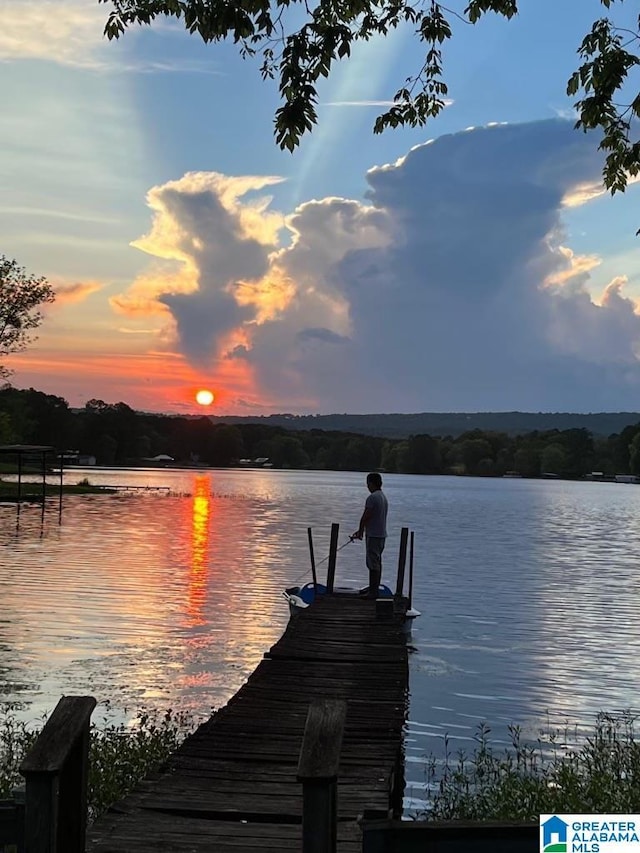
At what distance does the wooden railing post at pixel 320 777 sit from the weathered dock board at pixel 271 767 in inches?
17.2

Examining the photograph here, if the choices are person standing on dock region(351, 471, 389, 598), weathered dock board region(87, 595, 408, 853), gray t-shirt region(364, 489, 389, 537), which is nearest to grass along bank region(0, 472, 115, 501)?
person standing on dock region(351, 471, 389, 598)

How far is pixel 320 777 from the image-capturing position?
4.82 m

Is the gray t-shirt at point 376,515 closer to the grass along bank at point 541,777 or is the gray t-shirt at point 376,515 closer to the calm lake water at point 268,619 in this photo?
the calm lake water at point 268,619

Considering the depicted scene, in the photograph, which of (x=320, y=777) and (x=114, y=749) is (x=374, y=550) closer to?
(x=114, y=749)

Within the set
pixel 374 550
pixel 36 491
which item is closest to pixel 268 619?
pixel 374 550

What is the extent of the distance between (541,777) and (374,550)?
8.55 metres

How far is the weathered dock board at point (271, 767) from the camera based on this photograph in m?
7.18

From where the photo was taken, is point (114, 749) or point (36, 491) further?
point (36, 491)

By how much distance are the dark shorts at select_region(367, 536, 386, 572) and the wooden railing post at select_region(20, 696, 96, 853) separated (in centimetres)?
1383

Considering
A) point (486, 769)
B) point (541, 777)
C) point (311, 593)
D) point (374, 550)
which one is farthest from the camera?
point (311, 593)

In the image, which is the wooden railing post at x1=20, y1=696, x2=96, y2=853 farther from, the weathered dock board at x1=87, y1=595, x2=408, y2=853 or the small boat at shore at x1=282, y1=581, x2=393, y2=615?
the small boat at shore at x1=282, y1=581, x2=393, y2=615

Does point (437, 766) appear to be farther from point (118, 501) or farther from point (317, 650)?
point (118, 501)

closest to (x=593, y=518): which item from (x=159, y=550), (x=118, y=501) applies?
(x=118, y=501)

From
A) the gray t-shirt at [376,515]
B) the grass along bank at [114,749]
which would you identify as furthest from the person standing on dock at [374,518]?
the grass along bank at [114,749]
